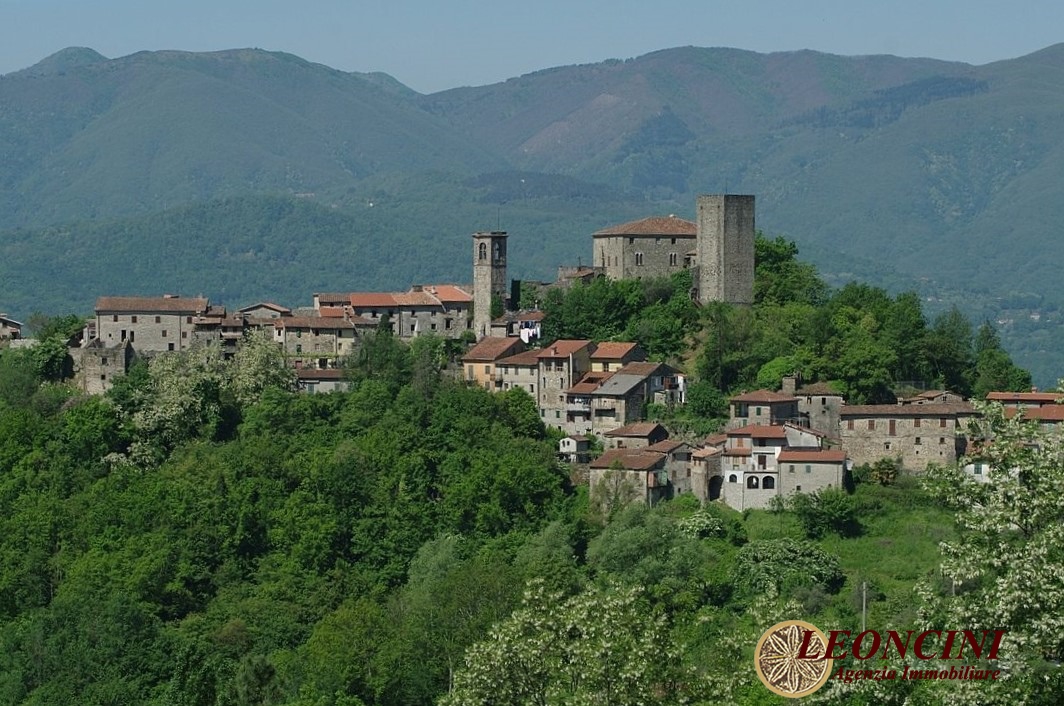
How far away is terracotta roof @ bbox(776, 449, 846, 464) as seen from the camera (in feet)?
171

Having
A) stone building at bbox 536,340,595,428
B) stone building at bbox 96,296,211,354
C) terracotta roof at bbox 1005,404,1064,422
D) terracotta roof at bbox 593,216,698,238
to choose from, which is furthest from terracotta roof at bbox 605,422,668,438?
stone building at bbox 96,296,211,354

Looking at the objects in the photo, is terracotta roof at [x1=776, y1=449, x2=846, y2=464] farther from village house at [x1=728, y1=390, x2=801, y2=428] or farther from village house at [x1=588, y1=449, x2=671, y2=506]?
village house at [x1=588, y1=449, x2=671, y2=506]

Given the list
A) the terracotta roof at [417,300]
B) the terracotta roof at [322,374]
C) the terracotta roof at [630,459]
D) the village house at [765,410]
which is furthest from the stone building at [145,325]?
the village house at [765,410]

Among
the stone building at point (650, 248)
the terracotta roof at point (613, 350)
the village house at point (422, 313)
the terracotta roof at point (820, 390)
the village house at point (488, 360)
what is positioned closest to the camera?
the terracotta roof at point (820, 390)

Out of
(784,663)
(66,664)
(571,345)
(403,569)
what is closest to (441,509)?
(403,569)

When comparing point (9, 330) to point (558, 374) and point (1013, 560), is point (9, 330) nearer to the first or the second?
point (558, 374)

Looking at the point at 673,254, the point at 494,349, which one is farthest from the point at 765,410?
the point at 673,254

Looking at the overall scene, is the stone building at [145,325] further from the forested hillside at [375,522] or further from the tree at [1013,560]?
the tree at [1013,560]

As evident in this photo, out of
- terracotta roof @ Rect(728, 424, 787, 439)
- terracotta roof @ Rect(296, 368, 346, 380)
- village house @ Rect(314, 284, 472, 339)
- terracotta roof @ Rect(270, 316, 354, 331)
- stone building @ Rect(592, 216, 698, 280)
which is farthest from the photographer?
village house @ Rect(314, 284, 472, 339)

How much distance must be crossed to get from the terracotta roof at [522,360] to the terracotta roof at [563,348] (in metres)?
0.22

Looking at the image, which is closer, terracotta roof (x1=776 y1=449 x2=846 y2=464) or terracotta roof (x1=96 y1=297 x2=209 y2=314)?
terracotta roof (x1=776 y1=449 x2=846 y2=464)

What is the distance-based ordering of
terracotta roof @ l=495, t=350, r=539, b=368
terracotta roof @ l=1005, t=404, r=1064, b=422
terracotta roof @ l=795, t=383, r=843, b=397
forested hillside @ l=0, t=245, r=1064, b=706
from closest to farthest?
1. forested hillside @ l=0, t=245, r=1064, b=706
2. terracotta roof @ l=1005, t=404, r=1064, b=422
3. terracotta roof @ l=795, t=383, r=843, b=397
4. terracotta roof @ l=495, t=350, r=539, b=368

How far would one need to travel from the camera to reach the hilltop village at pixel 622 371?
175 feet

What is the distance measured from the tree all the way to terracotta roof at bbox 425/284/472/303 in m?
46.6
